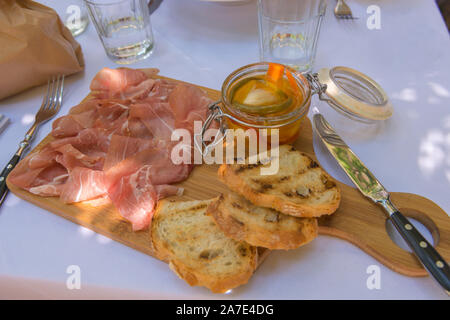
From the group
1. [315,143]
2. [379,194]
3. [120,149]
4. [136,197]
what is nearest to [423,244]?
[379,194]

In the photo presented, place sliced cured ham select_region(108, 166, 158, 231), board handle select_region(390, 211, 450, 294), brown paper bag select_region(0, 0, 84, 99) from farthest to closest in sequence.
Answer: brown paper bag select_region(0, 0, 84, 99), sliced cured ham select_region(108, 166, 158, 231), board handle select_region(390, 211, 450, 294)

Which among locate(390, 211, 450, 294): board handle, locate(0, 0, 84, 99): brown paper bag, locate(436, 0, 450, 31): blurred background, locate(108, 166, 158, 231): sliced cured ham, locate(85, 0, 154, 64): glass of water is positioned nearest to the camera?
locate(390, 211, 450, 294): board handle

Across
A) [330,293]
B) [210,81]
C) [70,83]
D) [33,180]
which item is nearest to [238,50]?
[210,81]

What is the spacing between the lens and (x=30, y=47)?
1398mm

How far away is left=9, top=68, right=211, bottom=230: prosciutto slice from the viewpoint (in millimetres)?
1115

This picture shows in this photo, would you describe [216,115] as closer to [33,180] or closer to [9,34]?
[33,180]

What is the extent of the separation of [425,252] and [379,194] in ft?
0.67

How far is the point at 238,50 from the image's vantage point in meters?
1.68

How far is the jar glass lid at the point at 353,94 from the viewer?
1239mm

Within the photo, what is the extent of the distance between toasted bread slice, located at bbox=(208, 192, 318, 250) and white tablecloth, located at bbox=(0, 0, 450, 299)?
112 millimetres

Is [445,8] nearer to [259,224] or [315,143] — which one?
[315,143]

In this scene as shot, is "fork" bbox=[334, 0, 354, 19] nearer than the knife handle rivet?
No

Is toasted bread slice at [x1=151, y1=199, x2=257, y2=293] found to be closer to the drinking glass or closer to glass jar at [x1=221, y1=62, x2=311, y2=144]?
glass jar at [x1=221, y1=62, x2=311, y2=144]

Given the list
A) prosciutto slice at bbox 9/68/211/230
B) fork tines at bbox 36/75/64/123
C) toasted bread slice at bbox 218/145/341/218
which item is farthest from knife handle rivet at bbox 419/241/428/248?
fork tines at bbox 36/75/64/123
